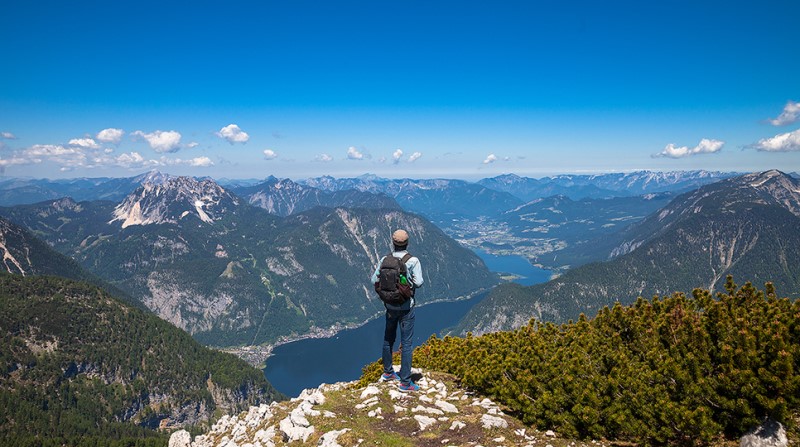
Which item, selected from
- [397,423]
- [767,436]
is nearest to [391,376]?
[397,423]

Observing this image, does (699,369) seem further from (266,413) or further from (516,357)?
(266,413)

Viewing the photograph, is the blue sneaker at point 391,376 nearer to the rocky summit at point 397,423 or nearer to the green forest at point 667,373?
the rocky summit at point 397,423

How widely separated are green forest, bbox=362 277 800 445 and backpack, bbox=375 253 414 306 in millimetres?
5890

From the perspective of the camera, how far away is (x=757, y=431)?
36.3 feet

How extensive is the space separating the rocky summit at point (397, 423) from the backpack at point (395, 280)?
4.79 m

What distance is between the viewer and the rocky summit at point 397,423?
1417 cm

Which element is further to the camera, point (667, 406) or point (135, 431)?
point (135, 431)

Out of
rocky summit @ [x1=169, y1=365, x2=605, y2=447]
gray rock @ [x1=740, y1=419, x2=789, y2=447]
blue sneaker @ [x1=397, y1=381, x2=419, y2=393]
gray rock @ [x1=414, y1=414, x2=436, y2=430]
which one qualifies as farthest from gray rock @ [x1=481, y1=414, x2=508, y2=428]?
gray rock @ [x1=740, y1=419, x2=789, y2=447]

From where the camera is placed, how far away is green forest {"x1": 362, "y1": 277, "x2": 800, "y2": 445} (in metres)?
11.2

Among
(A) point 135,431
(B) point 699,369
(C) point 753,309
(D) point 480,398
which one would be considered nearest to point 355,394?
(D) point 480,398

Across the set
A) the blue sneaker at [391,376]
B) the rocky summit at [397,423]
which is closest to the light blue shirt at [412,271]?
the rocky summit at [397,423]

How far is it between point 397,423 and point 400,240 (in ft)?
23.3

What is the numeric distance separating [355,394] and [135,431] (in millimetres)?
217761

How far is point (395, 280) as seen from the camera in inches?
608
